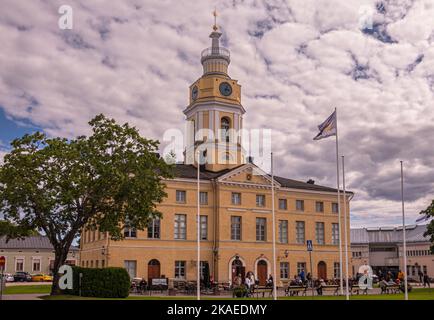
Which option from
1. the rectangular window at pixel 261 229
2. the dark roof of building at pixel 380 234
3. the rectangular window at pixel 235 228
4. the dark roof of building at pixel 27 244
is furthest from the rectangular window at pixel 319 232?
the dark roof of building at pixel 27 244

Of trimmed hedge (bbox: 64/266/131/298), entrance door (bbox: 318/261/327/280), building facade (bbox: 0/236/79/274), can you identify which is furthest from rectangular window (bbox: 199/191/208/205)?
building facade (bbox: 0/236/79/274)

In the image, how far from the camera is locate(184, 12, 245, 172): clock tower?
211 feet

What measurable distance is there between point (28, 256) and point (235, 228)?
Answer: 51815 mm

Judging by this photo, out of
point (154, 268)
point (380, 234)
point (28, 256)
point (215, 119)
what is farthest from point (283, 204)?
point (380, 234)

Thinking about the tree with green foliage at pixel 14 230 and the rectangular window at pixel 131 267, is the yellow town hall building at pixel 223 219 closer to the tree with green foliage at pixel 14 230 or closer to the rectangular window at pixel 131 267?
the rectangular window at pixel 131 267

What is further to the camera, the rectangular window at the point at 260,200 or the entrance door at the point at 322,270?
the entrance door at the point at 322,270

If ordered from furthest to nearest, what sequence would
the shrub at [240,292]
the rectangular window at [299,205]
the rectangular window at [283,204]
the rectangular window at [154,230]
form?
the rectangular window at [299,205]
the rectangular window at [283,204]
the rectangular window at [154,230]
the shrub at [240,292]

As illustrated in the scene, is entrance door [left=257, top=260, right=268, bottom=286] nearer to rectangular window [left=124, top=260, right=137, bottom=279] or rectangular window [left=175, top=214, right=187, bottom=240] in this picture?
rectangular window [left=175, top=214, right=187, bottom=240]

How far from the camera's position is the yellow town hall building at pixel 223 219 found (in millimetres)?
55250

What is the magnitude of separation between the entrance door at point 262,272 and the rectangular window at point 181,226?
9.01 metres

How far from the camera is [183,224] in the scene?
5675 centimetres

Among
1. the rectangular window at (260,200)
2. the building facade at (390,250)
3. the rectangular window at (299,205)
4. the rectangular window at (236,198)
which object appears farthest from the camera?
the building facade at (390,250)
